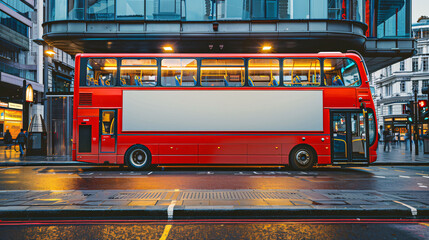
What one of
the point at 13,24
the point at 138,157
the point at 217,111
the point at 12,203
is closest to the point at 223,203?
the point at 12,203

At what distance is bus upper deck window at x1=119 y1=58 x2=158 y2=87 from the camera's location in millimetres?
12352

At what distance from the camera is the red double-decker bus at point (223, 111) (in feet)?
40.2

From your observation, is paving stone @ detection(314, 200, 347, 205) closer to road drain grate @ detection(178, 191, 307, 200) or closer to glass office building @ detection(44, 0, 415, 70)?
road drain grate @ detection(178, 191, 307, 200)

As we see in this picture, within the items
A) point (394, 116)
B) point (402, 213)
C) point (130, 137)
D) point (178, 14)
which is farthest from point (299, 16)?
point (394, 116)

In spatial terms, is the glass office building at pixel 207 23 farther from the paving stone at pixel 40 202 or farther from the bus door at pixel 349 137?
the paving stone at pixel 40 202

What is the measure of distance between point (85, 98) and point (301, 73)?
8.39 m

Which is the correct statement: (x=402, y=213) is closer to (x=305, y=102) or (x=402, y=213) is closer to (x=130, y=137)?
(x=305, y=102)

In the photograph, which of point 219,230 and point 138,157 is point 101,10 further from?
point 219,230

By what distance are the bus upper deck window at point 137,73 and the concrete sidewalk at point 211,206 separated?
6.43m

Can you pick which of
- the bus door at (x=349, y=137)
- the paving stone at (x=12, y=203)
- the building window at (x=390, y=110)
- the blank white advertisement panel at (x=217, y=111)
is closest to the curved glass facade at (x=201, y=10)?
the blank white advertisement panel at (x=217, y=111)

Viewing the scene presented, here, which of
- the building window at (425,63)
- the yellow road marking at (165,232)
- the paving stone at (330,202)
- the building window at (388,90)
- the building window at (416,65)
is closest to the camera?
the yellow road marking at (165,232)

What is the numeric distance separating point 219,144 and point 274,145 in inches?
83.4

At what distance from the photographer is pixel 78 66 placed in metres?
12.2

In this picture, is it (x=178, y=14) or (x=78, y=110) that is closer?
(x=78, y=110)
